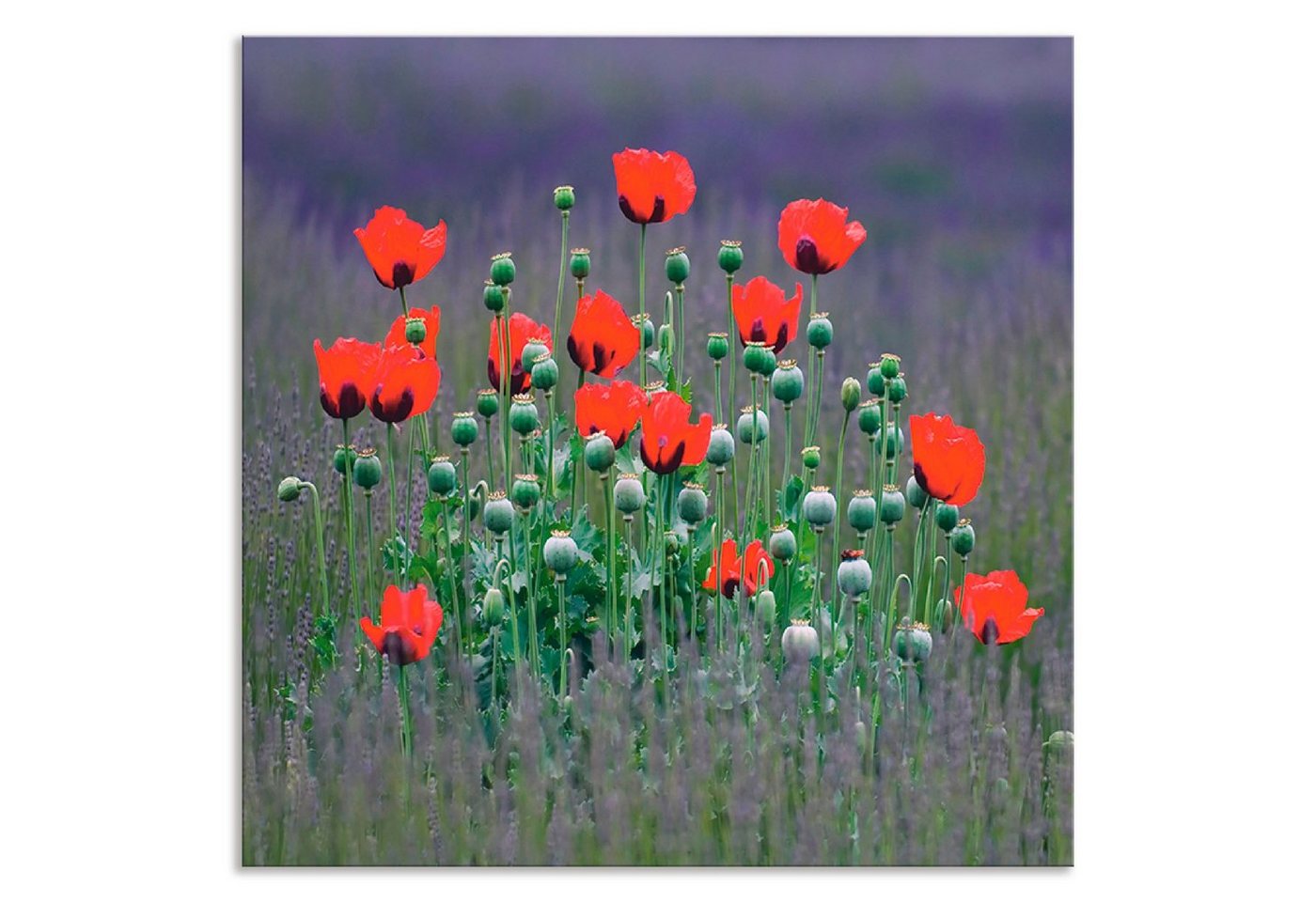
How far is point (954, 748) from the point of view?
310 centimetres

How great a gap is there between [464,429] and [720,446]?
0.38m

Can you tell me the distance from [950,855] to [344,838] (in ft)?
3.02

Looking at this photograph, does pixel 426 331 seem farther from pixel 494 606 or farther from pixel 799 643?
pixel 799 643

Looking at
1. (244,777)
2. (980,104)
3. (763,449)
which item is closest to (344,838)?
(244,777)

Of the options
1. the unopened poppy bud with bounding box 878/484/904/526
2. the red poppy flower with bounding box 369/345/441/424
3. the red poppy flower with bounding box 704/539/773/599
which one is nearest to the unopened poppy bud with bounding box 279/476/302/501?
the red poppy flower with bounding box 369/345/441/424

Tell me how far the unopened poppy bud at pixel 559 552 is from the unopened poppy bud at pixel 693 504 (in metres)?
0.18

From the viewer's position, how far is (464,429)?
3086mm

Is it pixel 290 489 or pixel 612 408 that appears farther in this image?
pixel 290 489

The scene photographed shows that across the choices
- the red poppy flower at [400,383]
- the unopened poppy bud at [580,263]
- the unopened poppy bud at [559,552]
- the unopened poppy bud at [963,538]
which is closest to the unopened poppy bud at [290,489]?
the red poppy flower at [400,383]

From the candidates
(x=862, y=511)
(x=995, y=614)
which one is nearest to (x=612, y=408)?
(x=862, y=511)

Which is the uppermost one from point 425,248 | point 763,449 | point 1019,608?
point 425,248

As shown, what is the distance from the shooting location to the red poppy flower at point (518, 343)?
3.17 meters

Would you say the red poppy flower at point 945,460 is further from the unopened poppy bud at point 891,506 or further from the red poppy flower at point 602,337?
the red poppy flower at point 602,337

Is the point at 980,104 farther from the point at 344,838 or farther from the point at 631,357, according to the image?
the point at 344,838
